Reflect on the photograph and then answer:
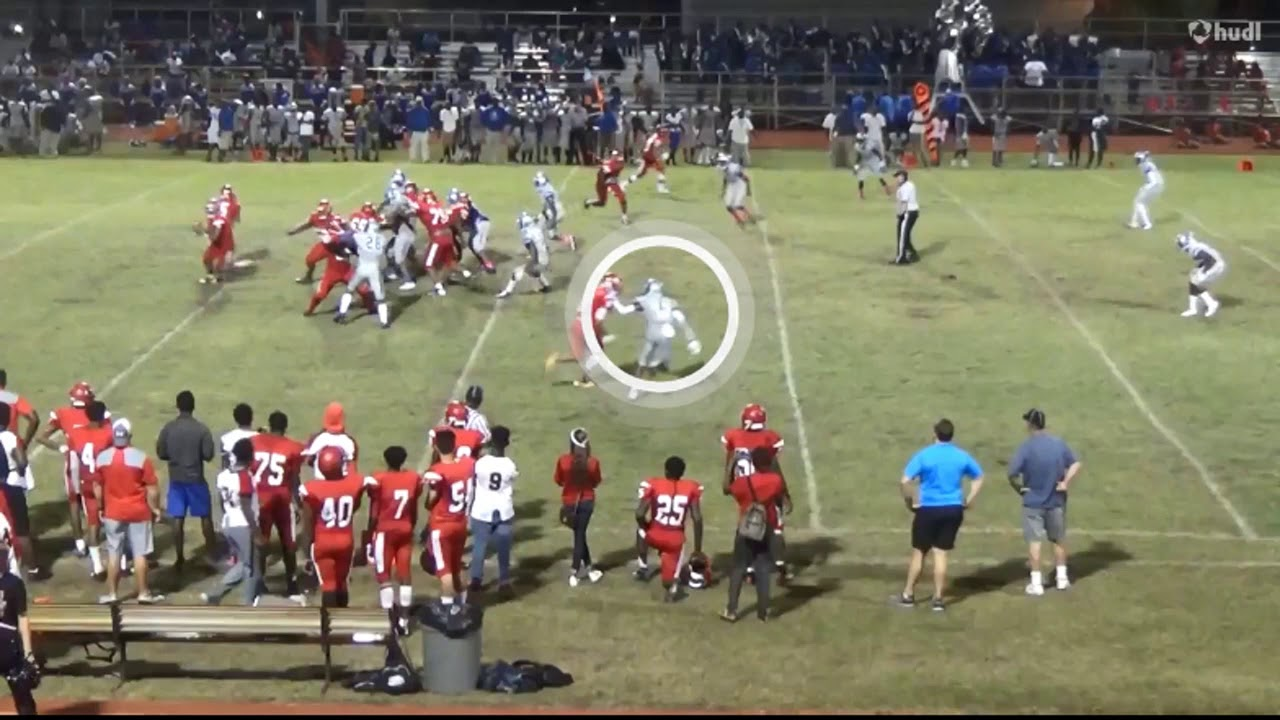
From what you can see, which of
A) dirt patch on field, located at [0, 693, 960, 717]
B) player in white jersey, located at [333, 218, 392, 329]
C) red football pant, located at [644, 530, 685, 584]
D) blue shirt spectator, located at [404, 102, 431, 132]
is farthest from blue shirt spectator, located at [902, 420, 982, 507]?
blue shirt spectator, located at [404, 102, 431, 132]

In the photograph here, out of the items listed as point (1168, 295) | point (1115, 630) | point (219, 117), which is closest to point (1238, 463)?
point (1115, 630)

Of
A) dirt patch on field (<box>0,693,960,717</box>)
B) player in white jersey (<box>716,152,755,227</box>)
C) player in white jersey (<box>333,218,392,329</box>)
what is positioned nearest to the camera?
dirt patch on field (<box>0,693,960,717</box>)

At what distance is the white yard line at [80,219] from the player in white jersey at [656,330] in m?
11.8

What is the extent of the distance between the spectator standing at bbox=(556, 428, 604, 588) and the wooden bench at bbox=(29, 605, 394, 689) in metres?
2.42

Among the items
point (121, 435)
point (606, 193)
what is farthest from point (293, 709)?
point (606, 193)

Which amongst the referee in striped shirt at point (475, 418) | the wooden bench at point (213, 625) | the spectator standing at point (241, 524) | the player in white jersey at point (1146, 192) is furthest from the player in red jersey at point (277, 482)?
the player in white jersey at point (1146, 192)

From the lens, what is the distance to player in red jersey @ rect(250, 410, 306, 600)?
12.1 m

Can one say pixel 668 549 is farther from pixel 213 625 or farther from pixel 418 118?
pixel 418 118

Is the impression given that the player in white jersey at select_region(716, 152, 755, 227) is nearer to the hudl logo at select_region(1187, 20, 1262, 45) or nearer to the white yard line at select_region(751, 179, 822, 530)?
the white yard line at select_region(751, 179, 822, 530)

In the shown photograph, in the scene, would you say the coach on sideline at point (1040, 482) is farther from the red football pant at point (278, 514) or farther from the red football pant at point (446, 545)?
the red football pant at point (278, 514)

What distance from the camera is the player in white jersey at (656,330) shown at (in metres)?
18.1

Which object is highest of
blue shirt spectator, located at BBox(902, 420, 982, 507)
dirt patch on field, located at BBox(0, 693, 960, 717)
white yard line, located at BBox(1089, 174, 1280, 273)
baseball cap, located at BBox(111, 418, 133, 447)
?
white yard line, located at BBox(1089, 174, 1280, 273)

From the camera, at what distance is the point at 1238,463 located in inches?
639

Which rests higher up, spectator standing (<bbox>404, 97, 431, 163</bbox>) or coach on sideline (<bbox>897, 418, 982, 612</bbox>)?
spectator standing (<bbox>404, 97, 431, 163</bbox>)
